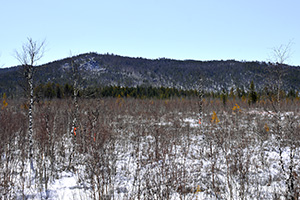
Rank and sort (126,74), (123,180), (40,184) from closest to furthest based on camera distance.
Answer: (40,184) → (123,180) → (126,74)

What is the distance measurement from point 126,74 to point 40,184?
612 ft

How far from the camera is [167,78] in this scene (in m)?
196

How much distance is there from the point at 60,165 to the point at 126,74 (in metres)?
184

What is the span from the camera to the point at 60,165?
12.9m

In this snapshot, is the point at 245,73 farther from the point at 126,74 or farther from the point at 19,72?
the point at 19,72

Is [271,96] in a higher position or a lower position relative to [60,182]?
higher

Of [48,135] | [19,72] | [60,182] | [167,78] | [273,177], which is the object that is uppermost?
[167,78]

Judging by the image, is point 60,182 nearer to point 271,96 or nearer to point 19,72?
point 19,72

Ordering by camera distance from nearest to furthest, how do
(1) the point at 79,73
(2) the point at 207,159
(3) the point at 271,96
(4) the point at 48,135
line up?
(3) the point at 271,96 → (4) the point at 48,135 → (2) the point at 207,159 → (1) the point at 79,73

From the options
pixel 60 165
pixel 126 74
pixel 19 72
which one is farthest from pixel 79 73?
pixel 126 74

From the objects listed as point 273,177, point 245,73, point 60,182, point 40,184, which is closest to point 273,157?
point 273,177

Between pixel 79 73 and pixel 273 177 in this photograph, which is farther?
pixel 79 73

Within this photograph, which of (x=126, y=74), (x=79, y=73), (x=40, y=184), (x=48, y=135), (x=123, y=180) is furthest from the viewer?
(x=126, y=74)

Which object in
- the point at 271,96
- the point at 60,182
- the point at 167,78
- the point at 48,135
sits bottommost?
the point at 60,182
